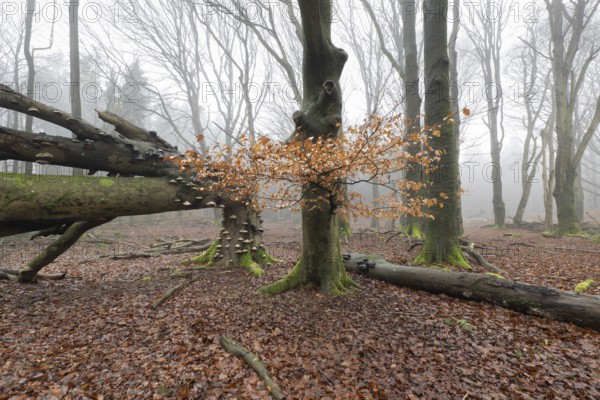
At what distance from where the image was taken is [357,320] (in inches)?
161

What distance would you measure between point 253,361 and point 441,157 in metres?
6.00

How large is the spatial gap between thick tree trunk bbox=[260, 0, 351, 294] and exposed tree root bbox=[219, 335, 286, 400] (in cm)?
146

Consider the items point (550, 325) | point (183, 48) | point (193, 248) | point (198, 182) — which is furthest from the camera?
point (183, 48)

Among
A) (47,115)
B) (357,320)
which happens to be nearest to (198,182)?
(47,115)

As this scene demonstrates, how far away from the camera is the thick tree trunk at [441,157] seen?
21.6 feet

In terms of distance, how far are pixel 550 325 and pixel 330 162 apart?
370 centimetres

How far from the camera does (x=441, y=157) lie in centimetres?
669

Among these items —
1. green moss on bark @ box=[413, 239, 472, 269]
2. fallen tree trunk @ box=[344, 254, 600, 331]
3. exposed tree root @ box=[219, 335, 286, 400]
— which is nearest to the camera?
exposed tree root @ box=[219, 335, 286, 400]

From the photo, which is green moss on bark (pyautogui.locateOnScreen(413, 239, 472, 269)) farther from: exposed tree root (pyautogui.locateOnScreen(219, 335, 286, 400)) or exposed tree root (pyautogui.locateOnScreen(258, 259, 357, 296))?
exposed tree root (pyautogui.locateOnScreen(219, 335, 286, 400))

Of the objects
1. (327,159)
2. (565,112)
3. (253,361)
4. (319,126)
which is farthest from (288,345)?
(565,112)

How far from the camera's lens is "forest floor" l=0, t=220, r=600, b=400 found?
9.31ft

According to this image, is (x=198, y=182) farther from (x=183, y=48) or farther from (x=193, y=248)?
(x=183, y=48)

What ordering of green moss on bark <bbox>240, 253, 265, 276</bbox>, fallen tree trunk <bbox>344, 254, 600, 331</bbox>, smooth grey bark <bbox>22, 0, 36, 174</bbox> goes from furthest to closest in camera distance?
Answer: smooth grey bark <bbox>22, 0, 36, 174</bbox> → green moss on bark <bbox>240, 253, 265, 276</bbox> → fallen tree trunk <bbox>344, 254, 600, 331</bbox>

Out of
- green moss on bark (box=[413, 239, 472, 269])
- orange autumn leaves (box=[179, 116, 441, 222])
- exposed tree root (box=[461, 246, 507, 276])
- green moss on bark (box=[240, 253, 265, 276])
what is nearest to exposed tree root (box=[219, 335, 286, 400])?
orange autumn leaves (box=[179, 116, 441, 222])
